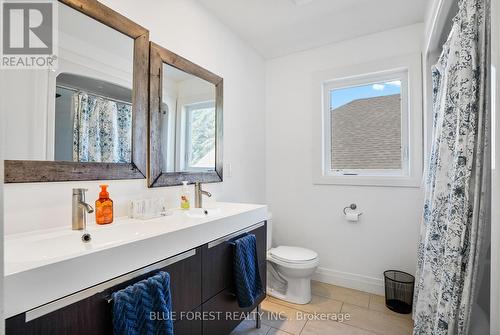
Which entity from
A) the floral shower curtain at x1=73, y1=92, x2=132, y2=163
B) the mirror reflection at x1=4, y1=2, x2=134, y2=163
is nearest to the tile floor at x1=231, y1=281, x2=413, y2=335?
the floral shower curtain at x1=73, y1=92, x2=132, y2=163

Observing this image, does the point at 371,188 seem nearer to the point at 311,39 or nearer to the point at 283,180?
the point at 283,180

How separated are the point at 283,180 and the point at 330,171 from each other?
0.51 meters

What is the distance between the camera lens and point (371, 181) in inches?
A: 96.6

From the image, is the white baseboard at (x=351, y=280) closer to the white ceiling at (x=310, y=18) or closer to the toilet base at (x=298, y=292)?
the toilet base at (x=298, y=292)

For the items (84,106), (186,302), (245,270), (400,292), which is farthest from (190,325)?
(400,292)

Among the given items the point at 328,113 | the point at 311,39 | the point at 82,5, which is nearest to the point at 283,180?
the point at 328,113

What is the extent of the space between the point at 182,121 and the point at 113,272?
122cm

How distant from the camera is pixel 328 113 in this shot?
2.73 meters

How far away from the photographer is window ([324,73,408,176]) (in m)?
2.42

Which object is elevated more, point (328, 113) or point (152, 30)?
point (152, 30)

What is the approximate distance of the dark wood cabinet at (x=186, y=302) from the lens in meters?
0.78

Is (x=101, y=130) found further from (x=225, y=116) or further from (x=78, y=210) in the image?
(x=225, y=116)

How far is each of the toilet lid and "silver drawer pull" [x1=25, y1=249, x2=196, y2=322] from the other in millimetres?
1277

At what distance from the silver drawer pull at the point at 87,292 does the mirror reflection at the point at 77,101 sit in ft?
2.11
